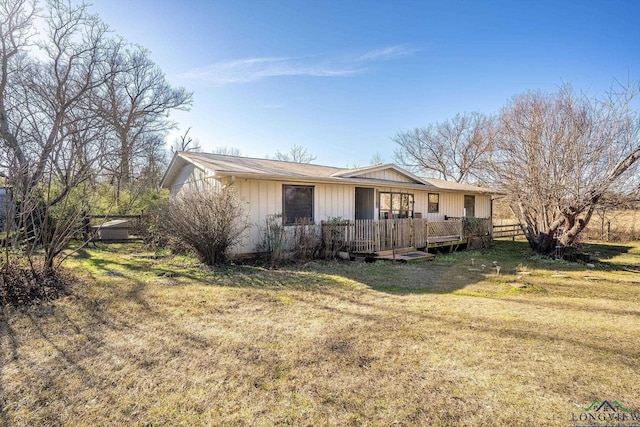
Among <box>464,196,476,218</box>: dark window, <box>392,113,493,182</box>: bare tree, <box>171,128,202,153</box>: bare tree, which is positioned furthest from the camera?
<box>392,113,493,182</box>: bare tree

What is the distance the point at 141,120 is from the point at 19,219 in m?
17.1

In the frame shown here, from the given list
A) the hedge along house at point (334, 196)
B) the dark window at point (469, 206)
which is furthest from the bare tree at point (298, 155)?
the hedge along house at point (334, 196)

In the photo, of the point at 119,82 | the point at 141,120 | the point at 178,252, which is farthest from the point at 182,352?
the point at 141,120

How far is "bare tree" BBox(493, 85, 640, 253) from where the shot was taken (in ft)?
30.2

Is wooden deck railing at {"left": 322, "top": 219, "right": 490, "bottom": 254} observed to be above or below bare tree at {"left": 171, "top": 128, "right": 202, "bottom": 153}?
below

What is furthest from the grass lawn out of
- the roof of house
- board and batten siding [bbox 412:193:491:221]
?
board and batten siding [bbox 412:193:491:221]

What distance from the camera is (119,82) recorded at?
1686cm

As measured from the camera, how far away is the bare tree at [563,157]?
→ 920 centimetres

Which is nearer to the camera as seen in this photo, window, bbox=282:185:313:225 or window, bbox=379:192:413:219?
window, bbox=282:185:313:225

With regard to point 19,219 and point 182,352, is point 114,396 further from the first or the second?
point 19,219

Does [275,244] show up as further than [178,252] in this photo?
No

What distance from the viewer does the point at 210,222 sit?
25.0 feet

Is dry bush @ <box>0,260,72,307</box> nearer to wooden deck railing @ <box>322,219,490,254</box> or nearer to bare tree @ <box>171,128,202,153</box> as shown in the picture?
wooden deck railing @ <box>322,219,490,254</box>

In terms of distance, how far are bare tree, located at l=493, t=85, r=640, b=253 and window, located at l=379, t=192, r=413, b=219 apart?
352cm
